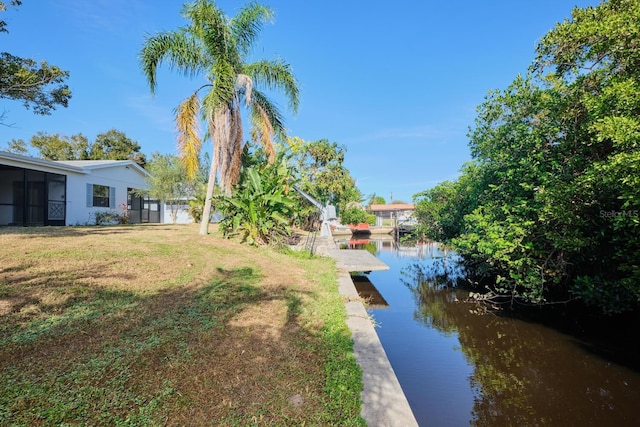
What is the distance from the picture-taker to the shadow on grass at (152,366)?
262 cm

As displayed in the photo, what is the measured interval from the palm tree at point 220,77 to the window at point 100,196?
9.70 meters

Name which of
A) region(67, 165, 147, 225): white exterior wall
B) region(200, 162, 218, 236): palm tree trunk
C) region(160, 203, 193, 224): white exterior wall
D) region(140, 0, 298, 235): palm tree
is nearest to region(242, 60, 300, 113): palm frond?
region(140, 0, 298, 235): palm tree

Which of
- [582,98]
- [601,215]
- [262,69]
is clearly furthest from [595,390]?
[262,69]

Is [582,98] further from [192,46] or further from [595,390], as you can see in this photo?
[192,46]

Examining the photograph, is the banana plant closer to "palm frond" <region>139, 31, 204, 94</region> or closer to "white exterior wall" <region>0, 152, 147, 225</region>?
"palm frond" <region>139, 31, 204, 94</region>

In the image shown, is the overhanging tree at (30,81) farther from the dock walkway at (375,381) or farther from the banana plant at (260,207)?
the dock walkway at (375,381)

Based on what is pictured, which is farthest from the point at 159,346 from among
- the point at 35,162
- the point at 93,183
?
the point at 93,183

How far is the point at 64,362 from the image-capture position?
10.1 feet

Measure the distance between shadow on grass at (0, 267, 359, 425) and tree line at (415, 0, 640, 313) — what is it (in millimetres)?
4448

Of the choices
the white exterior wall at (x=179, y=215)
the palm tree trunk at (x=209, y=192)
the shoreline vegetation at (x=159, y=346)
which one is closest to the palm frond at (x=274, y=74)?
the palm tree trunk at (x=209, y=192)

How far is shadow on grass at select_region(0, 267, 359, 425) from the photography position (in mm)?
2625

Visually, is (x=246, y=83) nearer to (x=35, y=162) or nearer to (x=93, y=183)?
(x=35, y=162)

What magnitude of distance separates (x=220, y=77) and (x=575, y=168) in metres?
9.23

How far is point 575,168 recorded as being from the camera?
6309mm
